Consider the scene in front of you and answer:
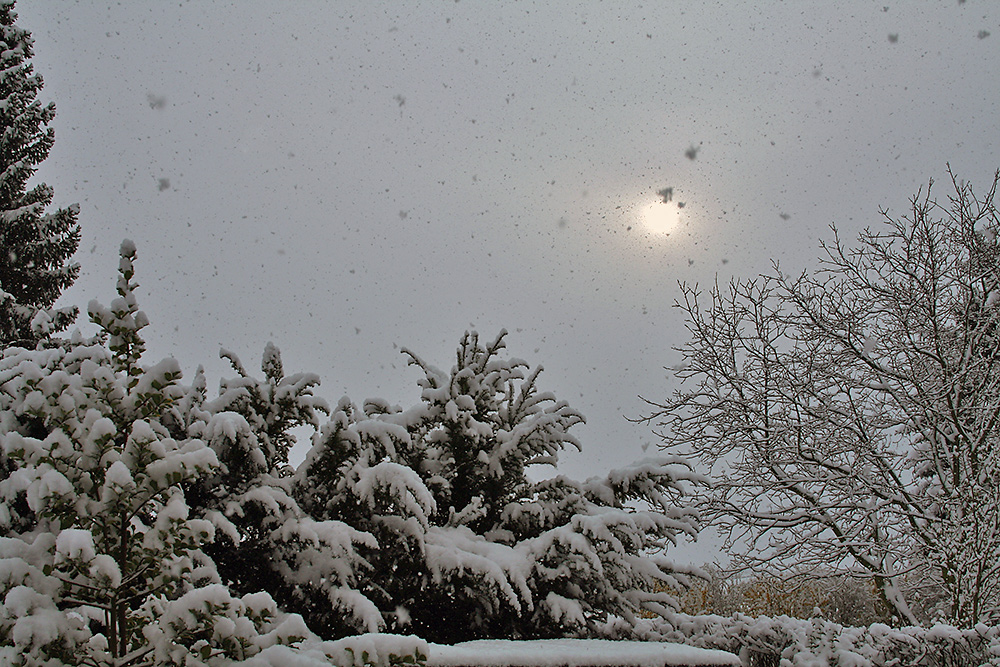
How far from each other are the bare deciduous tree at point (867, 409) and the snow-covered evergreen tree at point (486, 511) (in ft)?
13.8

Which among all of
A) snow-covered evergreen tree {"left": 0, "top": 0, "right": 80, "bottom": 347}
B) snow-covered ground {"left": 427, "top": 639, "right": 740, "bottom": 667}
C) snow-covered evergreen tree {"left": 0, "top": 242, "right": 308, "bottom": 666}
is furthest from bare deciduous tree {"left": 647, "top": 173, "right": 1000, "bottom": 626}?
snow-covered evergreen tree {"left": 0, "top": 0, "right": 80, "bottom": 347}

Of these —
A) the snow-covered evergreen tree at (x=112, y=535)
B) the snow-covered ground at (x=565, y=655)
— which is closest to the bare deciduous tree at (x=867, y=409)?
the snow-covered ground at (x=565, y=655)

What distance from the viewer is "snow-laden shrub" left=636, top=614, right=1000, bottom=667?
608cm

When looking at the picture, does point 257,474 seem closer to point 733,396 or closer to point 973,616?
point 733,396

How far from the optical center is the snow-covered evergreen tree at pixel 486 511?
486 cm

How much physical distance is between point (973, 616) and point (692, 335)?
534cm

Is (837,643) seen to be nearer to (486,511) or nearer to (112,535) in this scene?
(486,511)

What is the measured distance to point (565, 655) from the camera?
3691mm

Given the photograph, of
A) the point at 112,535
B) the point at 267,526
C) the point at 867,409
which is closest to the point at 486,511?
the point at 267,526

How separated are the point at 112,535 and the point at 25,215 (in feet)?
44.5

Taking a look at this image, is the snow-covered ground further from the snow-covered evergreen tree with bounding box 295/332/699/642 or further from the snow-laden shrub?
the snow-laden shrub

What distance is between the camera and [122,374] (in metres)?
2.58

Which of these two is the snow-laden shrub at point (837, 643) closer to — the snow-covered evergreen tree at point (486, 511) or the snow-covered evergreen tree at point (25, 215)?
the snow-covered evergreen tree at point (486, 511)

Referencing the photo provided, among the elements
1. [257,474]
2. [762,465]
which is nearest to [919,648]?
[762,465]
